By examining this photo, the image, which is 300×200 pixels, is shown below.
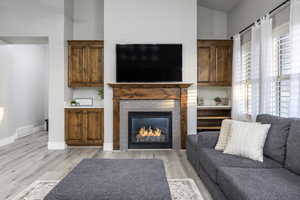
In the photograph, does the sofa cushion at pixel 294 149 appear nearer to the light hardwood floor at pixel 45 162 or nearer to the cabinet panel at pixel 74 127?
the light hardwood floor at pixel 45 162

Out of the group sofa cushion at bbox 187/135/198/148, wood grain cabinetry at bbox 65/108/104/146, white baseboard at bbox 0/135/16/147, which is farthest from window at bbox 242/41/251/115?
white baseboard at bbox 0/135/16/147

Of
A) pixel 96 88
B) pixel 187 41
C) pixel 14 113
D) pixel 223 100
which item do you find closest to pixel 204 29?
pixel 187 41

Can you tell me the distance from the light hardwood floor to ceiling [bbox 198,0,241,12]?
346cm

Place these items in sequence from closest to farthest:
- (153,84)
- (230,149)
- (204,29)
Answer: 1. (230,149)
2. (153,84)
3. (204,29)

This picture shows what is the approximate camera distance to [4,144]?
18.7 ft

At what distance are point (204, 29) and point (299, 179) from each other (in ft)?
15.4

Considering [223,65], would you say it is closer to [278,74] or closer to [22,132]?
[278,74]

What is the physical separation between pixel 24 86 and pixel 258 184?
6760 millimetres

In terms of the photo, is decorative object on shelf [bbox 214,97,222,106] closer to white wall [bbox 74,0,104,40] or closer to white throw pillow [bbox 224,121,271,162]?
white throw pillow [bbox 224,121,271,162]

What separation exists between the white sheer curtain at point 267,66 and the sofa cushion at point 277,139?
0.97 metres

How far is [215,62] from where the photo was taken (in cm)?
565

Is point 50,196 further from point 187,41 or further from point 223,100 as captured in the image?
point 223,100

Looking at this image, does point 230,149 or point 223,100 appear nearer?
point 230,149

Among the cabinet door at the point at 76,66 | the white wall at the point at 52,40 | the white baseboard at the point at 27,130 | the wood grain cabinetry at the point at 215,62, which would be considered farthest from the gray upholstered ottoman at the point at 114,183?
the white baseboard at the point at 27,130
